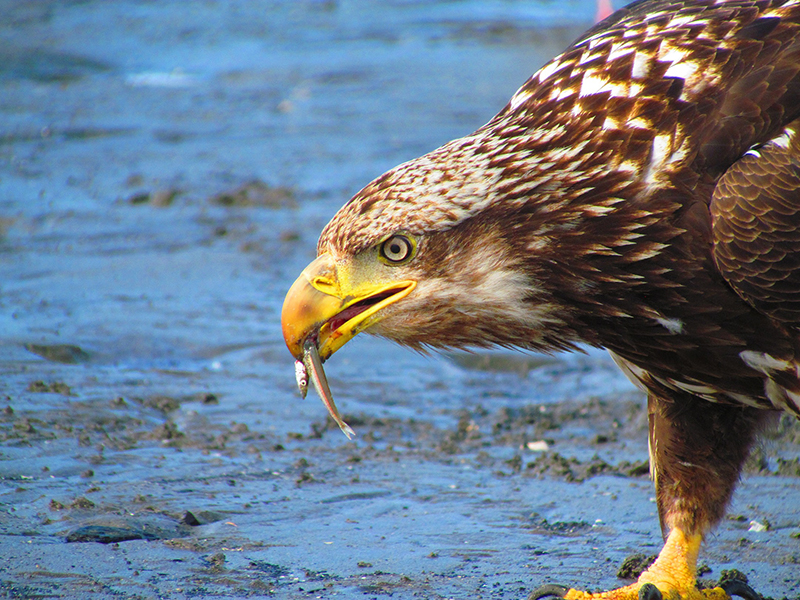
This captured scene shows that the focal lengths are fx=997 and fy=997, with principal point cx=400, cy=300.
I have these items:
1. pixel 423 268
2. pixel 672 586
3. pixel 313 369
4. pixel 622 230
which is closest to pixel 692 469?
pixel 672 586

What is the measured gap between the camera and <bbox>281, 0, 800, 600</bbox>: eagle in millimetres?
2961

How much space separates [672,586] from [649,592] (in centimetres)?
13

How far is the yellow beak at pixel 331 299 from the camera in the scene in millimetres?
3113

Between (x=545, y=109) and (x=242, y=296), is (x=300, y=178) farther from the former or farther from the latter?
(x=545, y=109)

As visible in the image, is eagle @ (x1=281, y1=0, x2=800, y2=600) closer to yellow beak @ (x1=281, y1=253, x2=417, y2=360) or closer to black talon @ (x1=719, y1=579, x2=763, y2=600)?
yellow beak @ (x1=281, y1=253, x2=417, y2=360)

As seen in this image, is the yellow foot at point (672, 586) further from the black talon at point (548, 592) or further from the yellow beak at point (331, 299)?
the yellow beak at point (331, 299)

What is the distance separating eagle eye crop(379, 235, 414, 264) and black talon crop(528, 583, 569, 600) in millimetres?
1220

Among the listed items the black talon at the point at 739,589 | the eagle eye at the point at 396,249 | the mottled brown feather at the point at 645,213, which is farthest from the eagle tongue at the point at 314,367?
the black talon at the point at 739,589

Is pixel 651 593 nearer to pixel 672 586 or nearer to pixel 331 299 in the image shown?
pixel 672 586

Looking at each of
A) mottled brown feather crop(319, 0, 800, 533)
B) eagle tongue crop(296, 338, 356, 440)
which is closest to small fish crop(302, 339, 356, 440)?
eagle tongue crop(296, 338, 356, 440)

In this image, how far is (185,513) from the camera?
3.83 metres

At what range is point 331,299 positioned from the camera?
312 cm

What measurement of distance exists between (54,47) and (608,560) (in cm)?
1357

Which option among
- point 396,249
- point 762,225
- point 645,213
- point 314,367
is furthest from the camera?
point 314,367
